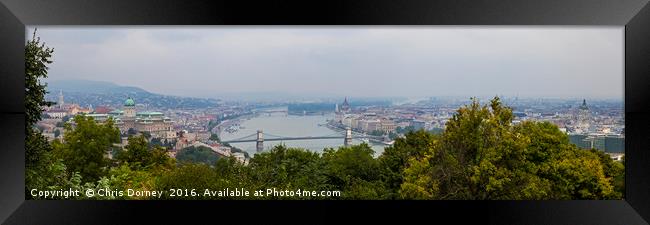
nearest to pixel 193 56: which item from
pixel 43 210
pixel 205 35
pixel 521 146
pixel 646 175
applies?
pixel 205 35

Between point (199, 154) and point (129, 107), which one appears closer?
point (199, 154)

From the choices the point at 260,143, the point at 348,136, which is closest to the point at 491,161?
the point at 348,136

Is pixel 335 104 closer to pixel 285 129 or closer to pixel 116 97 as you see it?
pixel 285 129

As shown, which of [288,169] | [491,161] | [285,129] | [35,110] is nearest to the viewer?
[35,110]

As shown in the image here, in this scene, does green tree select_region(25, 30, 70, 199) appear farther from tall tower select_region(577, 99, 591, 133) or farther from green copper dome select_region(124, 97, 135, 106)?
tall tower select_region(577, 99, 591, 133)

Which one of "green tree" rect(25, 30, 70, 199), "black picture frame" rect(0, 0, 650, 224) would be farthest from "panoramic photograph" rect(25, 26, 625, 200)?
"black picture frame" rect(0, 0, 650, 224)

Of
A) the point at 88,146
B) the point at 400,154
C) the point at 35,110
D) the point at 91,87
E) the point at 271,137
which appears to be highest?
the point at 91,87

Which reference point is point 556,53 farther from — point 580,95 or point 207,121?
point 207,121
